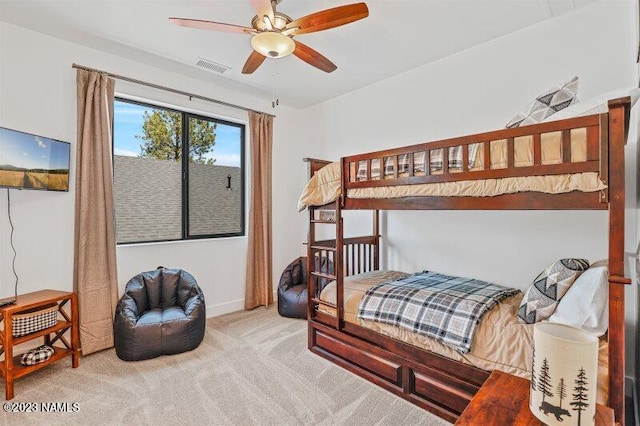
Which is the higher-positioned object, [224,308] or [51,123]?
[51,123]

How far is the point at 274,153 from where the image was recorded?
428cm

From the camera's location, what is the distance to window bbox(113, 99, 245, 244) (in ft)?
10.5

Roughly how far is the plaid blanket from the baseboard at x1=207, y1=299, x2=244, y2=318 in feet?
6.79

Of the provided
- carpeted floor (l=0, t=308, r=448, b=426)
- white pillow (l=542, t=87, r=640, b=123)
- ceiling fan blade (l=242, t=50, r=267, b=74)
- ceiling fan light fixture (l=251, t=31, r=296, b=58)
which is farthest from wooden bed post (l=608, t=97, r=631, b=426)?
ceiling fan blade (l=242, t=50, r=267, b=74)

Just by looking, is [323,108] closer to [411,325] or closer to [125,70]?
[125,70]

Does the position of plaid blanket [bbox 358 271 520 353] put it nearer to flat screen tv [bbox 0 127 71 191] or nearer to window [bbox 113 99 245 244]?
window [bbox 113 99 245 244]

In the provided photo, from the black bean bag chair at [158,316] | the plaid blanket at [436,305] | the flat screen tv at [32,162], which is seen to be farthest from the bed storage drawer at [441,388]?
the flat screen tv at [32,162]

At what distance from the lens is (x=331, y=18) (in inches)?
73.3

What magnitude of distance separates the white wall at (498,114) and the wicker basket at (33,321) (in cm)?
314

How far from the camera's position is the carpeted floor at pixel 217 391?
191cm

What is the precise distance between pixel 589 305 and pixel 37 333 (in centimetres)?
362

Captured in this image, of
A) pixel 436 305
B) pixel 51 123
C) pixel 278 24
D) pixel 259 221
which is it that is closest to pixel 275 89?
pixel 259 221

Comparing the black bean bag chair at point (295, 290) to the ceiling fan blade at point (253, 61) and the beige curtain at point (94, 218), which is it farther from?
the ceiling fan blade at point (253, 61)

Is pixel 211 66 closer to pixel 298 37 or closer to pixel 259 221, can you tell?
pixel 298 37
